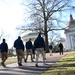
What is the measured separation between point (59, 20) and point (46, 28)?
3.01 metres

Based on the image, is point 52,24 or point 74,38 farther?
point 74,38

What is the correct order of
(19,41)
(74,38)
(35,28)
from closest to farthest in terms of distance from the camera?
(19,41) → (35,28) → (74,38)

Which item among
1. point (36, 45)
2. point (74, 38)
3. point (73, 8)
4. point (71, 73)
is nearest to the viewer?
point (71, 73)

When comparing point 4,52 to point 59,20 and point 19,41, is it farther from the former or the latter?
point 59,20

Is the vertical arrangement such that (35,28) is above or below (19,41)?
above

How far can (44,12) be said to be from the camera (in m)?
49.0

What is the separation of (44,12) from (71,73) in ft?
129

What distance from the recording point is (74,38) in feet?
342

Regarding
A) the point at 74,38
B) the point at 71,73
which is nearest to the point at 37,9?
the point at 71,73

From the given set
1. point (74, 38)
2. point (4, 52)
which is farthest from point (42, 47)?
point (74, 38)

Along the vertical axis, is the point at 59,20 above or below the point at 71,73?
above

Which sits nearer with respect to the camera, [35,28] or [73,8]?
[73,8]

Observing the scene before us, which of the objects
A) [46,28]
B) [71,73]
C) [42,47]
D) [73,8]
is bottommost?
[71,73]

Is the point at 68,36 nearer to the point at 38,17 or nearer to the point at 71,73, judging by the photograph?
the point at 38,17
